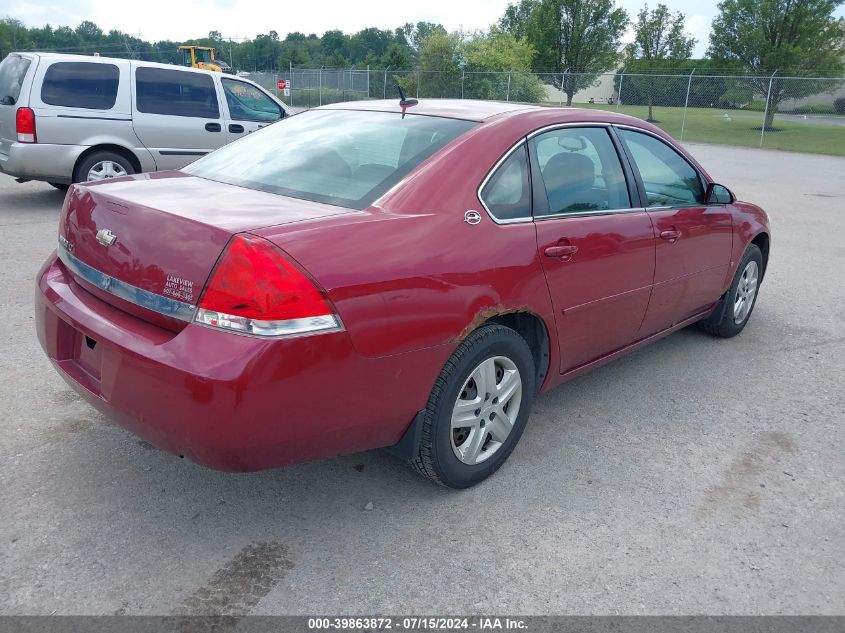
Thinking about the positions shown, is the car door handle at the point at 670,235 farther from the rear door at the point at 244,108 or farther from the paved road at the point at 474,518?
the rear door at the point at 244,108

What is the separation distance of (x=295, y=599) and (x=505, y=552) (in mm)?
810

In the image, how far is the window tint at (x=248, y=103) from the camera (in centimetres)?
1012

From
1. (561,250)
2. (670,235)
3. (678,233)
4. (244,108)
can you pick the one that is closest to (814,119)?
(244,108)

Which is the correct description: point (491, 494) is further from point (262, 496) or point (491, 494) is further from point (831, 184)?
point (831, 184)

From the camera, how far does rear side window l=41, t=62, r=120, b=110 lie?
8492 mm

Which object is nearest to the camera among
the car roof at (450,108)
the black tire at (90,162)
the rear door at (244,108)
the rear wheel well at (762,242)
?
the car roof at (450,108)

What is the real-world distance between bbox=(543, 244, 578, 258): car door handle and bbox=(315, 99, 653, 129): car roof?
0.66m

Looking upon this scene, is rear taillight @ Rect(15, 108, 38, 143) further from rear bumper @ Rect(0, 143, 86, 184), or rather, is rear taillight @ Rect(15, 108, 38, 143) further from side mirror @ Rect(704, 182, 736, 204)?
side mirror @ Rect(704, 182, 736, 204)

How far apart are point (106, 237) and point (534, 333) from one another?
1.88 metres

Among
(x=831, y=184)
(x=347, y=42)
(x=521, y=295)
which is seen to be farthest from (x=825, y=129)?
(x=347, y=42)

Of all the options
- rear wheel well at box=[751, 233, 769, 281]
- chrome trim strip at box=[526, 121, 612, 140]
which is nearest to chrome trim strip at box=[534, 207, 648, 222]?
chrome trim strip at box=[526, 121, 612, 140]

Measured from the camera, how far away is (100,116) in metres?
8.77

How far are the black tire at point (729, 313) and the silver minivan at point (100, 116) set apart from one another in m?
6.67

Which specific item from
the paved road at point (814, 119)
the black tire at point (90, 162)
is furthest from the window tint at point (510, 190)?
the paved road at point (814, 119)
